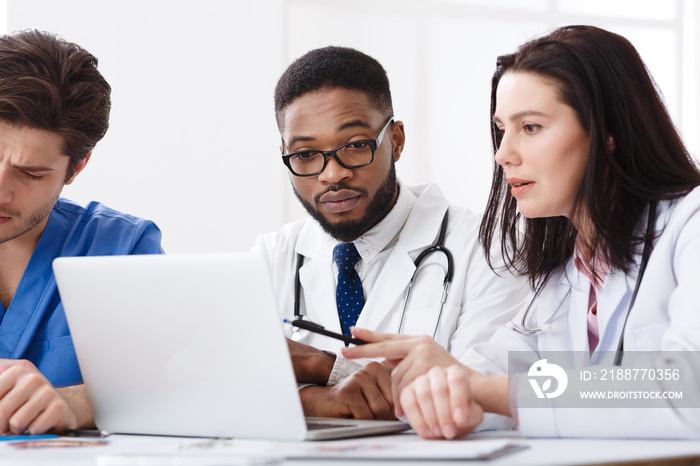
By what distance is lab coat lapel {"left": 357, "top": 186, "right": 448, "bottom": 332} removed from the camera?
6.01ft

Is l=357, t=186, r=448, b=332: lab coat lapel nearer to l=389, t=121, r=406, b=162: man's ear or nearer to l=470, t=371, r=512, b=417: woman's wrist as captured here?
l=389, t=121, r=406, b=162: man's ear

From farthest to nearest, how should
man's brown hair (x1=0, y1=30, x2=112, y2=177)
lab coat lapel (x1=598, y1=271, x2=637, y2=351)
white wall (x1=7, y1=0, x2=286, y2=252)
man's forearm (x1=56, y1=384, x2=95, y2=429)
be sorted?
white wall (x1=7, y1=0, x2=286, y2=252)
man's brown hair (x1=0, y1=30, x2=112, y2=177)
lab coat lapel (x1=598, y1=271, x2=637, y2=351)
man's forearm (x1=56, y1=384, x2=95, y2=429)

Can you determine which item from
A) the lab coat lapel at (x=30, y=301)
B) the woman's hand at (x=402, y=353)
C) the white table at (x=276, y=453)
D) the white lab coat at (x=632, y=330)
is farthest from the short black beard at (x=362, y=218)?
the white table at (x=276, y=453)

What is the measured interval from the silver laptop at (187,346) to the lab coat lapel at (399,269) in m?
0.72

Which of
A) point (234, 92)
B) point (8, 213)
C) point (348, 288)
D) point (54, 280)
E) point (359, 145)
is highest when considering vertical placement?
point (234, 92)

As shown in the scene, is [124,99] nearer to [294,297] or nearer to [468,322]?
[294,297]

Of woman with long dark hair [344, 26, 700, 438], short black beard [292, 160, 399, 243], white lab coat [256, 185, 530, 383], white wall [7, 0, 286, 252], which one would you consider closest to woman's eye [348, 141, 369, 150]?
short black beard [292, 160, 399, 243]

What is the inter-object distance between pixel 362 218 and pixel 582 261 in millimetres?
611

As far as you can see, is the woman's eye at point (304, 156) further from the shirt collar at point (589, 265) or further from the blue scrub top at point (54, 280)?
the shirt collar at point (589, 265)

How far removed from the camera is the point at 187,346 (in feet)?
3.22

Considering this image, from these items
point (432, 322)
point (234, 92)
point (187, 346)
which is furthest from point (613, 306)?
point (234, 92)

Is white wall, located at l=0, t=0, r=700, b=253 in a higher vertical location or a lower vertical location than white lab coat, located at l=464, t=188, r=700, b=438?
higher

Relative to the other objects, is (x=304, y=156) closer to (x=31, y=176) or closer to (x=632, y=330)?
(x=31, y=176)

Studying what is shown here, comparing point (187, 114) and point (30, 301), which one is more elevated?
point (187, 114)
